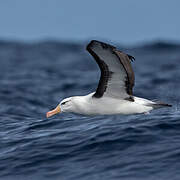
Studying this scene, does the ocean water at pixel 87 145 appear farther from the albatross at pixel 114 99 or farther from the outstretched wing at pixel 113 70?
the outstretched wing at pixel 113 70

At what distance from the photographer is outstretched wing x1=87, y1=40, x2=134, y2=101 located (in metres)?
8.59

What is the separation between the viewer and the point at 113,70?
934 centimetres

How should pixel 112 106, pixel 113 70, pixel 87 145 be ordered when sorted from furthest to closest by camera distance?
pixel 112 106 < pixel 113 70 < pixel 87 145

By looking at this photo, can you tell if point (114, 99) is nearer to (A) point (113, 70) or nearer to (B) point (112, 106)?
(B) point (112, 106)

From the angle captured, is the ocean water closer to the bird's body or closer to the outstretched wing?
the bird's body

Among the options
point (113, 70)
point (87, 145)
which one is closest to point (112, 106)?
point (113, 70)

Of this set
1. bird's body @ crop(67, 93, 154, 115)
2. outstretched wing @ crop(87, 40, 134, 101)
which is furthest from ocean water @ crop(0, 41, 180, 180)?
outstretched wing @ crop(87, 40, 134, 101)

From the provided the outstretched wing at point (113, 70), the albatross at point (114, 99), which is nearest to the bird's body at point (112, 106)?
the albatross at point (114, 99)

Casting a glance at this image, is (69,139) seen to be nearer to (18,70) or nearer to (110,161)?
(110,161)

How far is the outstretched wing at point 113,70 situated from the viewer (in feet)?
28.2

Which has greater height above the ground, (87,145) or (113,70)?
(113,70)

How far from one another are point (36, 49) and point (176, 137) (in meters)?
36.2

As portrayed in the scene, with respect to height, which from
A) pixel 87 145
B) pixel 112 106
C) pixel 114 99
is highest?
pixel 114 99

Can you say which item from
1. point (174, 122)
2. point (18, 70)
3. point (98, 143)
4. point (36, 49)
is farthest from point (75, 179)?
point (36, 49)
